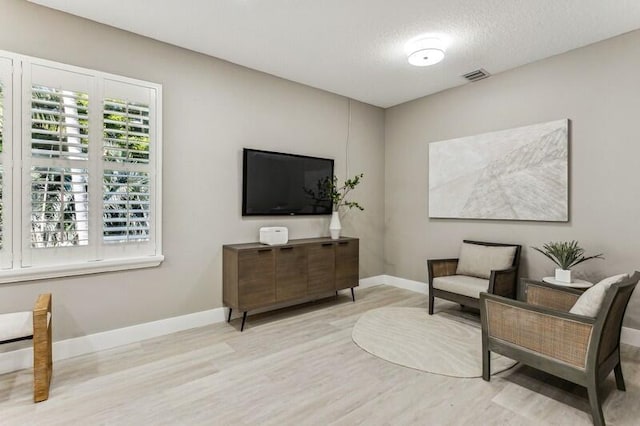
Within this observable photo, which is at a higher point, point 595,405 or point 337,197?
point 337,197

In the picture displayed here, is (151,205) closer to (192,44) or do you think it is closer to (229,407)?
(192,44)

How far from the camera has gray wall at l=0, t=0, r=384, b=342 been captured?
261 centimetres

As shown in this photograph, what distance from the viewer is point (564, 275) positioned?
2.89 m

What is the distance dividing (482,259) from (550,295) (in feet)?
3.49

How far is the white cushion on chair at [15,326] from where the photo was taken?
78.4 inches

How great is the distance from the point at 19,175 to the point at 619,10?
4.79 meters

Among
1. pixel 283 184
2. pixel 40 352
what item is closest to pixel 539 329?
pixel 283 184

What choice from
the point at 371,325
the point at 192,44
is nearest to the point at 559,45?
the point at 371,325

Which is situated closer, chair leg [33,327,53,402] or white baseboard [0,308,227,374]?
chair leg [33,327,53,402]

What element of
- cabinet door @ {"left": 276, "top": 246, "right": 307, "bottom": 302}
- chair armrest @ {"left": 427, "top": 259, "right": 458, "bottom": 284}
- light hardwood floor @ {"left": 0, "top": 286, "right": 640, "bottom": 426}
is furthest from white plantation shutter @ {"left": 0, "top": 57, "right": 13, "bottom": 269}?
chair armrest @ {"left": 427, "top": 259, "right": 458, "bottom": 284}

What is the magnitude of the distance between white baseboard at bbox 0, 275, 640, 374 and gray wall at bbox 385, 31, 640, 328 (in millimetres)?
870

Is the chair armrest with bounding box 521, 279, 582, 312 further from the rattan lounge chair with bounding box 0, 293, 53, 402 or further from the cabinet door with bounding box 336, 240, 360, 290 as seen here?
the rattan lounge chair with bounding box 0, 293, 53, 402

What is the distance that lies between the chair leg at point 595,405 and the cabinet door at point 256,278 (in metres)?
2.53

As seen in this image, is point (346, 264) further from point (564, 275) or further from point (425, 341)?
point (564, 275)
